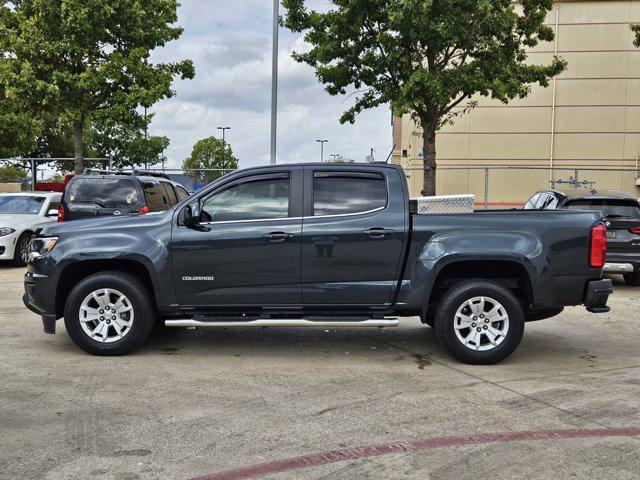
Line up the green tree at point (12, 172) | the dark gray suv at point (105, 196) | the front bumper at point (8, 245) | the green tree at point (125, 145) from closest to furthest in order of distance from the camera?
the dark gray suv at point (105, 196), the front bumper at point (8, 245), the green tree at point (12, 172), the green tree at point (125, 145)

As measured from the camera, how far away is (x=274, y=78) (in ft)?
55.1

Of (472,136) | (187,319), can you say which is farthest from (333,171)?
(472,136)

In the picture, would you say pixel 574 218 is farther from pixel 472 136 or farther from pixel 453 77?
pixel 472 136

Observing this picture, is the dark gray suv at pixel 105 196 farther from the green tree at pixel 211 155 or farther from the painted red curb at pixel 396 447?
the green tree at pixel 211 155

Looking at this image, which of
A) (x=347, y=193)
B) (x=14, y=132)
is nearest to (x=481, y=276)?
(x=347, y=193)

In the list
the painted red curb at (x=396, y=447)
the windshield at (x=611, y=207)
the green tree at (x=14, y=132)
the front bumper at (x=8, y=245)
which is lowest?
the painted red curb at (x=396, y=447)

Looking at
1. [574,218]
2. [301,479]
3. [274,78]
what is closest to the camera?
[301,479]

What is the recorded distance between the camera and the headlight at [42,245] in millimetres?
6832

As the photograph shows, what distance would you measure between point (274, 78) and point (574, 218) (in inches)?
452

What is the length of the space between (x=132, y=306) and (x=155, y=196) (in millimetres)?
Answer: 6704

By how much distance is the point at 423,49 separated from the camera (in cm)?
1812

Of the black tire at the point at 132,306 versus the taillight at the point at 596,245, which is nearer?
the taillight at the point at 596,245

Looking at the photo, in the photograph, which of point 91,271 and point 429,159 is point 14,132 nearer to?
point 429,159

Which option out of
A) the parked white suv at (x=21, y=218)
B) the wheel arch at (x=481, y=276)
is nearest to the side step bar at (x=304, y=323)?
the wheel arch at (x=481, y=276)
